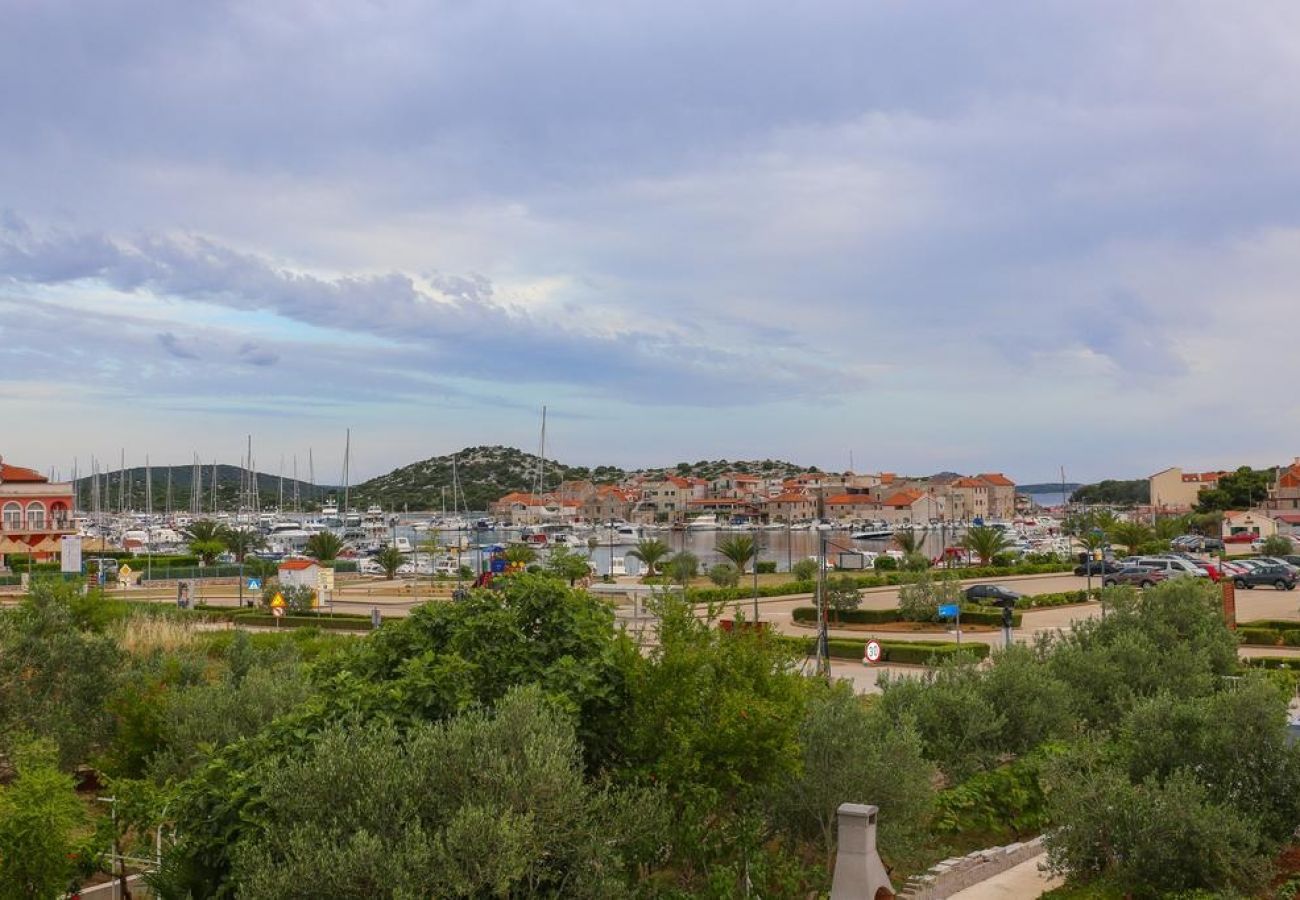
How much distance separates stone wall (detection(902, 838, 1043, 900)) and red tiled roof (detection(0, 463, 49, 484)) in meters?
72.1

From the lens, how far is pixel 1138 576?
50250 mm

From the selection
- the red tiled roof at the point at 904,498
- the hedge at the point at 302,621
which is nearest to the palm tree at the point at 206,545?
the hedge at the point at 302,621

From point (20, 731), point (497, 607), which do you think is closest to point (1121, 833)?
point (497, 607)

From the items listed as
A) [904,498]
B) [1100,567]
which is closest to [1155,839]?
[1100,567]

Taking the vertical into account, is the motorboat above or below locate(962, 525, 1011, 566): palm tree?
below

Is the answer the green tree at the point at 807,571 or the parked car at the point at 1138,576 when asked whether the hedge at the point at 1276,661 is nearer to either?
the parked car at the point at 1138,576

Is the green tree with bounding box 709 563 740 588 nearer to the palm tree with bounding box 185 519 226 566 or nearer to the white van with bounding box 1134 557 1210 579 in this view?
the white van with bounding box 1134 557 1210 579

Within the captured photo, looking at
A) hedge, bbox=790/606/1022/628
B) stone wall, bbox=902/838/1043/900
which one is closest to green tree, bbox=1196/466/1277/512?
hedge, bbox=790/606/1022/628

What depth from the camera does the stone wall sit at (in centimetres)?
1363

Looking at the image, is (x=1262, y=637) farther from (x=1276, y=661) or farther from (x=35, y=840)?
(x=35, y=840)

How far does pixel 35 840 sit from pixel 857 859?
8829mm

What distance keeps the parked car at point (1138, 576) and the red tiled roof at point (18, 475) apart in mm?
64717

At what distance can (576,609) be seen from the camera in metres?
13.5

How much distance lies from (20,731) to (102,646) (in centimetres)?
282
